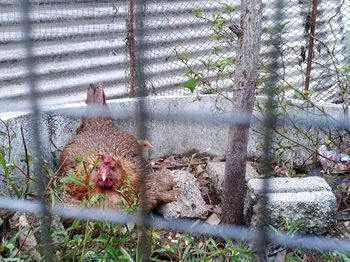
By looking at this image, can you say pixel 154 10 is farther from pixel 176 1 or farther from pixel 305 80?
pixel 305 80

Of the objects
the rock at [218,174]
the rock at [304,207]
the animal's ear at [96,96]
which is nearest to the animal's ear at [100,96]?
the animal's ear at [96,96]

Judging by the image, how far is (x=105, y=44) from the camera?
14.5ft

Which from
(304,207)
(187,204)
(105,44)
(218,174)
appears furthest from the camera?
(105,44)

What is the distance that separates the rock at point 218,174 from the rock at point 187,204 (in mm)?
124

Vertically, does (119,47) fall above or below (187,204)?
above

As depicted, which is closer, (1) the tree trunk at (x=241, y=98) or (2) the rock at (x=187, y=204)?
(1) the tree trunk at (x=241, y=98)

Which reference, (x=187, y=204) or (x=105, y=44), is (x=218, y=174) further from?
(x=105, y=44)

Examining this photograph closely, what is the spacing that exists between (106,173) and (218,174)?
71cm

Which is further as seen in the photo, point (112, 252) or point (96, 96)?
point (96, 96)

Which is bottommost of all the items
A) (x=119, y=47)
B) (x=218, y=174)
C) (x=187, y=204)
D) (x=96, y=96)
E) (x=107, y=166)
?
(x=187, y=204)

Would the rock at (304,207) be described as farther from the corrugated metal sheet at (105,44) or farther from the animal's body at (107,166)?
the corrugated metal sheet at (105,44)

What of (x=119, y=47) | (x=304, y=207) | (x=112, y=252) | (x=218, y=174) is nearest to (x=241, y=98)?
(x=304, y=207)

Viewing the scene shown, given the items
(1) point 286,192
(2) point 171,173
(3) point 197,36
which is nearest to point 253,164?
(2) point 171,173

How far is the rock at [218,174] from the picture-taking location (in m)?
3.05
